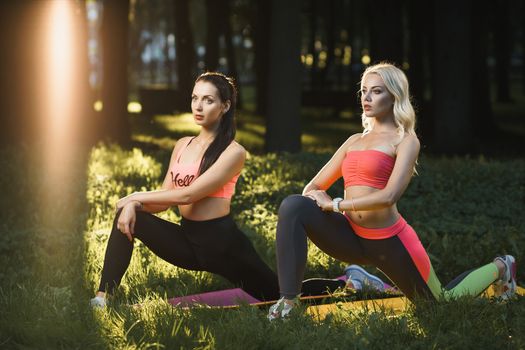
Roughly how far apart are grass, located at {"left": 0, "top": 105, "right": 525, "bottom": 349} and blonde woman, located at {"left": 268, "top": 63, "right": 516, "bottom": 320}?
0.23 metres

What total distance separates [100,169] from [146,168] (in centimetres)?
59

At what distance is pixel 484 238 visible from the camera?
8555 millimetres

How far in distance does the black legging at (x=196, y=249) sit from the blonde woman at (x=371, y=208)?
26.5 inches

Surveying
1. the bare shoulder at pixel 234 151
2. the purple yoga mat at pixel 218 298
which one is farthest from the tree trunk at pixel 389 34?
the bare shoulder at pixel 234 151

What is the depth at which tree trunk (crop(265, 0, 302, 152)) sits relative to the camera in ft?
47.4

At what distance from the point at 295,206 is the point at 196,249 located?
36.2 inches

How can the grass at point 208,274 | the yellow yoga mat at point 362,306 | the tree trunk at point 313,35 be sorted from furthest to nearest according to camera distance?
the tree trunk at point 313,35 → the yellow yoga mat at point 362,306 → the grass at point 208,274

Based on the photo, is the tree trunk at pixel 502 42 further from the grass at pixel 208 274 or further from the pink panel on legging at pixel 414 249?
the pink panel on legging at pixel 414 249

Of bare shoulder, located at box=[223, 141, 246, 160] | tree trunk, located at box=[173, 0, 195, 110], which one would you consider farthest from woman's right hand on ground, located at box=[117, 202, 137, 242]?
tree trunk, located at box=[173, 0, 195, 110]

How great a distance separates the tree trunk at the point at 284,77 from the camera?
1444cm

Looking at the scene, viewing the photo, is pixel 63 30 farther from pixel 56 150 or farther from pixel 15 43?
pixel 56 150

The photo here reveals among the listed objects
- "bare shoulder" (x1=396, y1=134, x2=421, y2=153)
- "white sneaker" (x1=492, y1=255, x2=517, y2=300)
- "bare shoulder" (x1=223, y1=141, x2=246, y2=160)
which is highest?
"bare shoulder" (x1=396, y1=134, x2=421, y2=153)

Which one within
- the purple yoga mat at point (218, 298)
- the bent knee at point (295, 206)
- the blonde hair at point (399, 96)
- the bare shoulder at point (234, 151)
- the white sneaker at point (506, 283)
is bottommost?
the purple yoga mat at point (218, 298)

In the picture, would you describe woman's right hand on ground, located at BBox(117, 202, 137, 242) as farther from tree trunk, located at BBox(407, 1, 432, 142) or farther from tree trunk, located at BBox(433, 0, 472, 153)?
tree trunk, located at BBox(407, 1, 432, 142)
